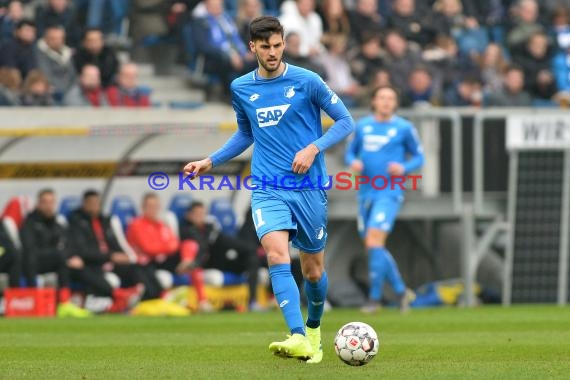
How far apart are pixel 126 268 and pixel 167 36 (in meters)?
4.59

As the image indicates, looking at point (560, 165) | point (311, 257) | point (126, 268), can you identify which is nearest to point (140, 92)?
point (126, 268)

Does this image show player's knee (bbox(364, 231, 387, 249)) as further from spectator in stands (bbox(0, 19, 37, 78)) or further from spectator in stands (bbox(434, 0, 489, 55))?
spectator in stands (bbox(434, 0, 489, 55))

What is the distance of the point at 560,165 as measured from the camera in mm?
20172

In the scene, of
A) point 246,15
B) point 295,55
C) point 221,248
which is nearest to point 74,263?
point 221,248

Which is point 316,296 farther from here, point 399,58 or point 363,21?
point 363,21

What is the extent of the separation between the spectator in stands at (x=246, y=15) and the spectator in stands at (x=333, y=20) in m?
1.01

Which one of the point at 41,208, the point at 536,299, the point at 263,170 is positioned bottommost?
the point at 536,299

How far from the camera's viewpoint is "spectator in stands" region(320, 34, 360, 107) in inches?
837

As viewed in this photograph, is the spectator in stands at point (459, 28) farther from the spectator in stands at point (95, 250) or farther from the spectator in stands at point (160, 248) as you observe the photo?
the spectator in stands at point (95, 250)

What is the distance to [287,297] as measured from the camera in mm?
9414

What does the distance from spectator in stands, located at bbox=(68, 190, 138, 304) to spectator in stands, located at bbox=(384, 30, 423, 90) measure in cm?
544

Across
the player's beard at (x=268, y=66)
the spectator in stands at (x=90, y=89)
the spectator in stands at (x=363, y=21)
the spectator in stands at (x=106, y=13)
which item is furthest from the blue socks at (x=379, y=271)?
the player's beard at (x=268, y=66)

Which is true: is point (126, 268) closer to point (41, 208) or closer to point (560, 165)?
point (41, 208)

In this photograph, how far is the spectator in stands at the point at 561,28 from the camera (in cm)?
2419
